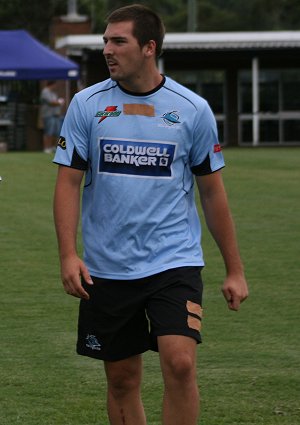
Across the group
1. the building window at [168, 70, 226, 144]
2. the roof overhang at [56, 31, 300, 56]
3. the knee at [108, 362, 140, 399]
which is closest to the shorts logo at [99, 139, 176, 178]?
the knee at [108, 362, 140, 399]

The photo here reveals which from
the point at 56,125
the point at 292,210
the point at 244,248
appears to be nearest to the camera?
the point at 244,248

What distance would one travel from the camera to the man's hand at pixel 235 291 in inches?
214

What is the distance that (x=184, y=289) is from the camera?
5.34 meters

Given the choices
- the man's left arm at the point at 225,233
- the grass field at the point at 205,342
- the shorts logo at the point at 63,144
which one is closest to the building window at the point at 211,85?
the grass field at the point at 205,342

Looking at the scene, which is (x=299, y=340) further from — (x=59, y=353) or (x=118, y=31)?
(x=118, y=31)

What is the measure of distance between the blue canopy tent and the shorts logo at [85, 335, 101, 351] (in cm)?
2098

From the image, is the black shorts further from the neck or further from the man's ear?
the man's ear

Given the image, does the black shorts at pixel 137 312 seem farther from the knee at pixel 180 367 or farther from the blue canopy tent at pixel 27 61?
the blue canopy tent at pixel 27 61

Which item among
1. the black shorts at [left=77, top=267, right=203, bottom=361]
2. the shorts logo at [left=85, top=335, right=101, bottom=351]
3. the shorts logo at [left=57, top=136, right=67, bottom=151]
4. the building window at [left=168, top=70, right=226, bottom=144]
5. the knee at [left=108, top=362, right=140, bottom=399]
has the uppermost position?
the shorts logo at [left=57, top=136, right=67, bottom=151]

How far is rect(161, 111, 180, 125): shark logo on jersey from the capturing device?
5.32 meters

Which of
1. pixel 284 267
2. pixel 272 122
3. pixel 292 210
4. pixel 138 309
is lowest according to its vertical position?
pixel 272 122

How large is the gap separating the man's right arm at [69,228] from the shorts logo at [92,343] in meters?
0.24

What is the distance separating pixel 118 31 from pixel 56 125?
96.5 feet

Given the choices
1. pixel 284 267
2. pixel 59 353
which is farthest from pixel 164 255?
pixel 284 267
